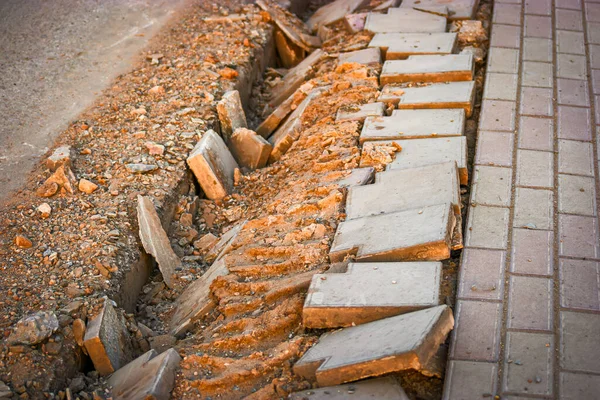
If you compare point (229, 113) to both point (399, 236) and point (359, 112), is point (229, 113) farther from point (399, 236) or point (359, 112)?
point (399, 236)

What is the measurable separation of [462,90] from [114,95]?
9.24ft

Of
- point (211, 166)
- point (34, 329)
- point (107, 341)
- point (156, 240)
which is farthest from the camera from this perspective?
point (211, 166)

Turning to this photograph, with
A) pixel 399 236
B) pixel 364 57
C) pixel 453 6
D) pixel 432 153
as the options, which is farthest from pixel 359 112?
pixel 453 6

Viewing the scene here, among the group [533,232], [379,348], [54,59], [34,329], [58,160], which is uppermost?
[54,59]

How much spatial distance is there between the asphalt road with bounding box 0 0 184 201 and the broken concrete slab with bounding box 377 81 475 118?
2467 mm

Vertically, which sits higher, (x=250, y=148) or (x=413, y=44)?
(x=413, y=44)

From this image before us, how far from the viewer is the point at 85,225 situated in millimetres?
4352

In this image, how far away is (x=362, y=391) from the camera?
299cm

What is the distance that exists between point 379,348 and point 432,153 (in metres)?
1.95

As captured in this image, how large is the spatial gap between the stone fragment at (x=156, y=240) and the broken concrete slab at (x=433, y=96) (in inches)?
79.2

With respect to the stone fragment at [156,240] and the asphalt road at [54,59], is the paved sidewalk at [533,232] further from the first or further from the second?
the asphalt road at [54,59]

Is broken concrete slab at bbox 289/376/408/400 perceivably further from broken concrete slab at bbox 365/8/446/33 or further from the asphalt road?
broken concrete slab at bbox 365/8/446/33

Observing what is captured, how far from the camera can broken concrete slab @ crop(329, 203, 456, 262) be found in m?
3.67

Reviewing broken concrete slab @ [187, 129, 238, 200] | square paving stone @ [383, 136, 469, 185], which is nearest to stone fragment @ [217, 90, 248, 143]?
broken concrete slab @ [187, 129, 238, 200]
